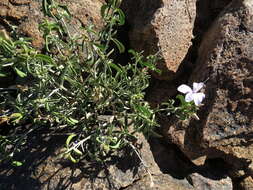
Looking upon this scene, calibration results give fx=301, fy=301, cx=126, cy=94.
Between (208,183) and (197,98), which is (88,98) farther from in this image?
(208,183)

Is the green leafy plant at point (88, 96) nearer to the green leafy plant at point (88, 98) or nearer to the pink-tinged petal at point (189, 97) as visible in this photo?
the green leafy plant at point (88, 98)

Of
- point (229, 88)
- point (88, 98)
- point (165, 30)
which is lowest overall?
point (88, 98)

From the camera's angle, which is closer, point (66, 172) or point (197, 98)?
point (197, 98)

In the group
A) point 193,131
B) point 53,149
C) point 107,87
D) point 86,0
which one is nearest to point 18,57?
point 107,87

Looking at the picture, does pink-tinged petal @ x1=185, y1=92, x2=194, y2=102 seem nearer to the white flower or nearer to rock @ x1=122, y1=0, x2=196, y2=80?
the white flower

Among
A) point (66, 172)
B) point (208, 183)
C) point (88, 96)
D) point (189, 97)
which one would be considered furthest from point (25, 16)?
point (208, 183)

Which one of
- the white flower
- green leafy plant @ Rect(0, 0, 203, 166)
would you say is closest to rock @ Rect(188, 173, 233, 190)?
green leafy plant @ Rect(0, 0, 203, 166)

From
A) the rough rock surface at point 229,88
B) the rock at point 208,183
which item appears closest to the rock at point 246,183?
the rock at point 208,183
